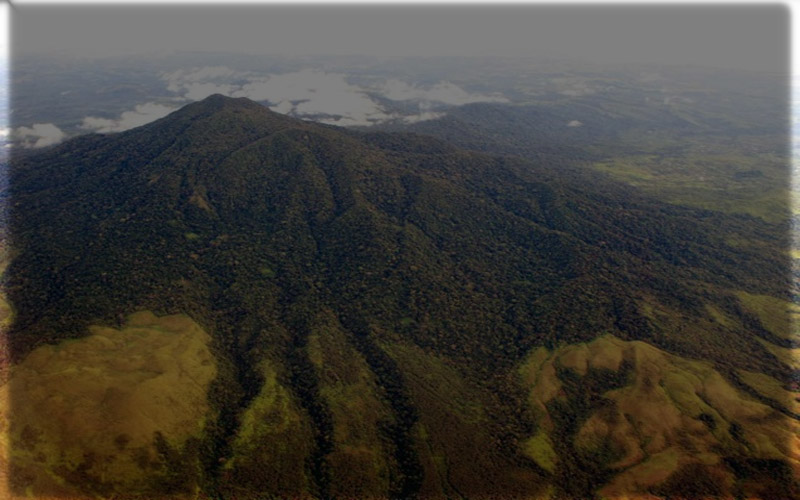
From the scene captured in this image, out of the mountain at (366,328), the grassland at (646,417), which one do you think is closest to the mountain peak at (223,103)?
the mountain at (366,328)

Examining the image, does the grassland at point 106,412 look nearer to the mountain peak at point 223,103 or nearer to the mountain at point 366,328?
the mountain at point 366,328

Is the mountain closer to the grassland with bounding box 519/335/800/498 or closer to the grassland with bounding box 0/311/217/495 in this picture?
the grassland with bounding box 0/311/217/495

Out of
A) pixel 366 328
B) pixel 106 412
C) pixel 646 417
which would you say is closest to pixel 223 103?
pixel 366 328

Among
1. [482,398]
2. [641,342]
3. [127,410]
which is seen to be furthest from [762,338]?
[127,410]

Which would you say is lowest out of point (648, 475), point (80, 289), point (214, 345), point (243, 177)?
point (648, 475)

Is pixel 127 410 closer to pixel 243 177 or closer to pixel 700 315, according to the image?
pixel 243 177
